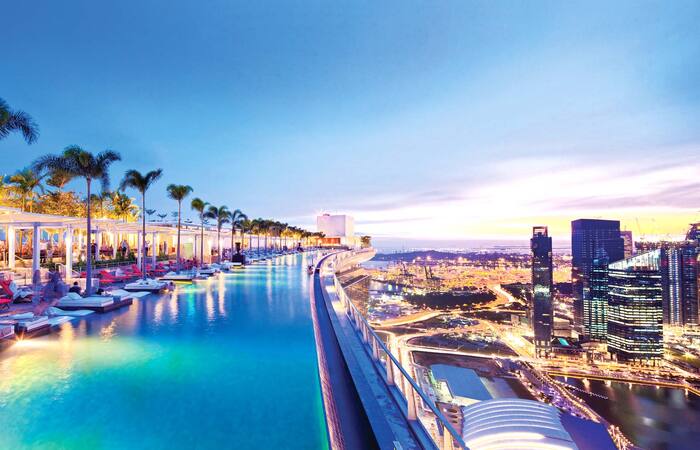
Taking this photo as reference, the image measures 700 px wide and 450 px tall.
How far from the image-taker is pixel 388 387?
350 centimetres

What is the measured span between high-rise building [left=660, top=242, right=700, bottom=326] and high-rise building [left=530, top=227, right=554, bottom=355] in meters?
11.7

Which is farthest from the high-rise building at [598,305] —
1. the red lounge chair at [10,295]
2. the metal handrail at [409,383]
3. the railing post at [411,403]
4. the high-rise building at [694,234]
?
the red lounge chair at [10,295]

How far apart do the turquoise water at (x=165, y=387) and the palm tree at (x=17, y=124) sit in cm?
504

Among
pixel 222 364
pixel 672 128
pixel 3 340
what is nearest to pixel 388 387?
pixel 222 364

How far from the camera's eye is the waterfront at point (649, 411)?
1761 centimetres

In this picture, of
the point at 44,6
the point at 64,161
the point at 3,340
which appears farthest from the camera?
the point at 44,6

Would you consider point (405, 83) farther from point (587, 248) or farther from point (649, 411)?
point (587, 248)

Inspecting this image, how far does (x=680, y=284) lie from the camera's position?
38062 mm

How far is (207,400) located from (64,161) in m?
12.5

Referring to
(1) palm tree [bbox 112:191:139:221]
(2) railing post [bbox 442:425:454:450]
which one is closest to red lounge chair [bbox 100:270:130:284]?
(2) railing post [bbox 442:425:454:450]

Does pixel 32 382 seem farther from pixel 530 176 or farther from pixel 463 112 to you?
pixel 530 176

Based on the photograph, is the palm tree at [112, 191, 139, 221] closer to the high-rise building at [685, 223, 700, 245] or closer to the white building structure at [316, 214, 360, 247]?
the high-rise building at [685, 223, 700, 245]

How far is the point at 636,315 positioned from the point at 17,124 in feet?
150

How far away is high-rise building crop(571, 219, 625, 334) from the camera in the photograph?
47500 mm
